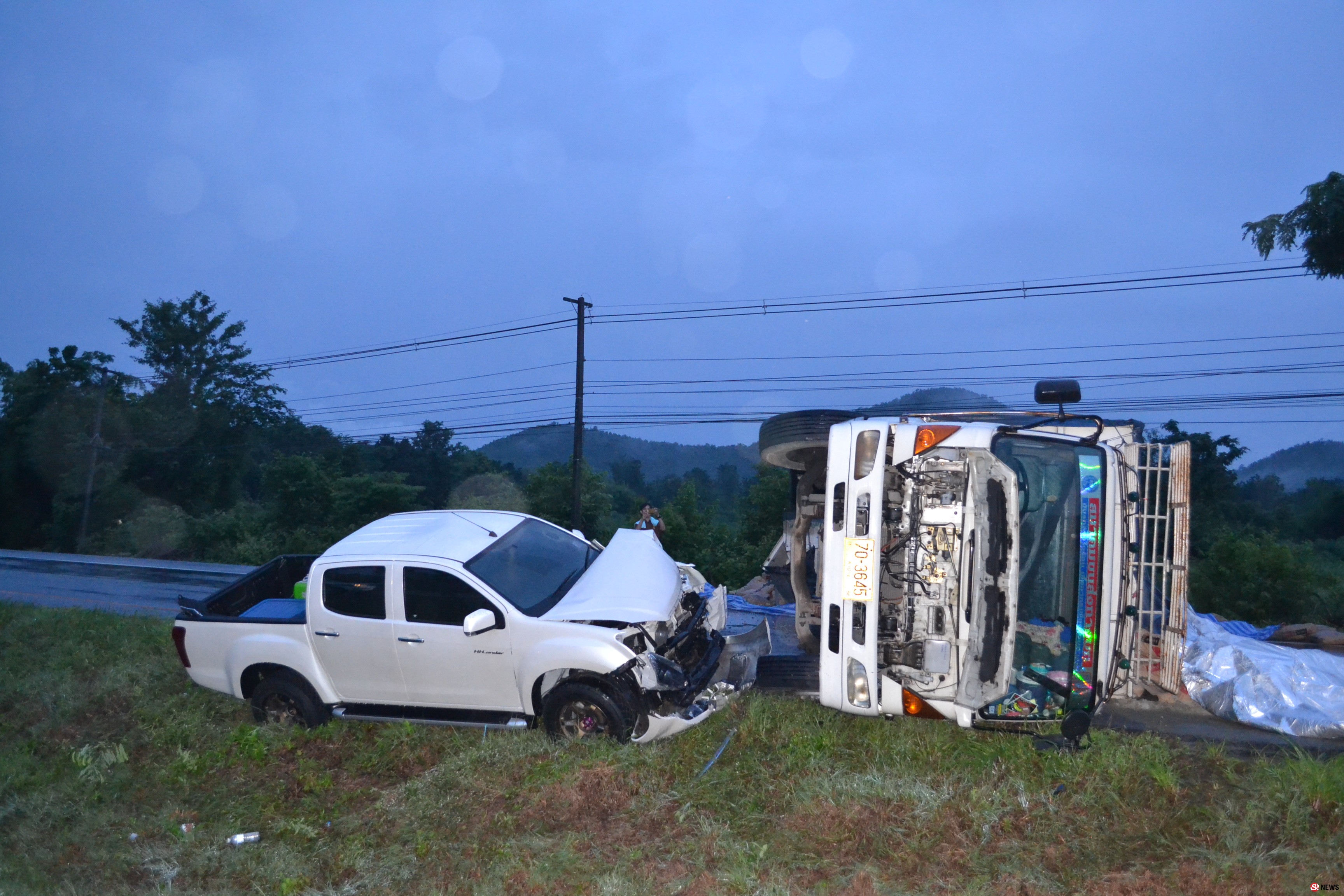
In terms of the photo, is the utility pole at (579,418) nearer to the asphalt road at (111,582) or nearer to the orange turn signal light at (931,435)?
the asphalt road at (111,582)

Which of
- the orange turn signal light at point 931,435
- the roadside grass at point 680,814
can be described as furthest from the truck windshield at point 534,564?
the orange turn signal light at point 931,435

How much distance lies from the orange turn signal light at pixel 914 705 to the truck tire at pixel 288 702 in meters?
4.67

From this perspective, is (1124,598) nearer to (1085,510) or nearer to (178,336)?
(1085,510)

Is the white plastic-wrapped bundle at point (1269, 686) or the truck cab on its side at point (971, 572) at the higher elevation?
the truck cab on its side at point (971, 572)

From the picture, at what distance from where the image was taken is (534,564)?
24.5ft

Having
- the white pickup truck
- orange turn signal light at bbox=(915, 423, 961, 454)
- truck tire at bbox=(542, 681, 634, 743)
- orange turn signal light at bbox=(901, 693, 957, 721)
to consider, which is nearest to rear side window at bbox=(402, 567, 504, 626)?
the white pickup truck

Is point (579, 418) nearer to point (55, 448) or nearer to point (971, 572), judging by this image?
point (971, 572)

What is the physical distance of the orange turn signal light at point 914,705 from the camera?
5965mm

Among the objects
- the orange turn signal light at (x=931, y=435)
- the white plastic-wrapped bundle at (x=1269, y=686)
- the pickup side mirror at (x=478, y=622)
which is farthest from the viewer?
the white plastic-wrapped bundle at (x=1269, y=686)

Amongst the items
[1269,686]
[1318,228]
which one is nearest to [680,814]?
[1269,686]

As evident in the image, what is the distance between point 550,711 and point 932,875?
9.90ft

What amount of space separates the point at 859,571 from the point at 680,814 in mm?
1947

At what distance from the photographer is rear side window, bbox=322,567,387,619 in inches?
275

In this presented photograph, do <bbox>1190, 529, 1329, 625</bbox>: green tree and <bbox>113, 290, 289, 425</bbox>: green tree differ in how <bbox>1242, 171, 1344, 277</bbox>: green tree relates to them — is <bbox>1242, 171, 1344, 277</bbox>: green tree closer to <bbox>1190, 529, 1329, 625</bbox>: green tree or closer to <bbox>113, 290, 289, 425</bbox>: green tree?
<bbox>1190, 529, 1329, 625</bbox>: green tree
